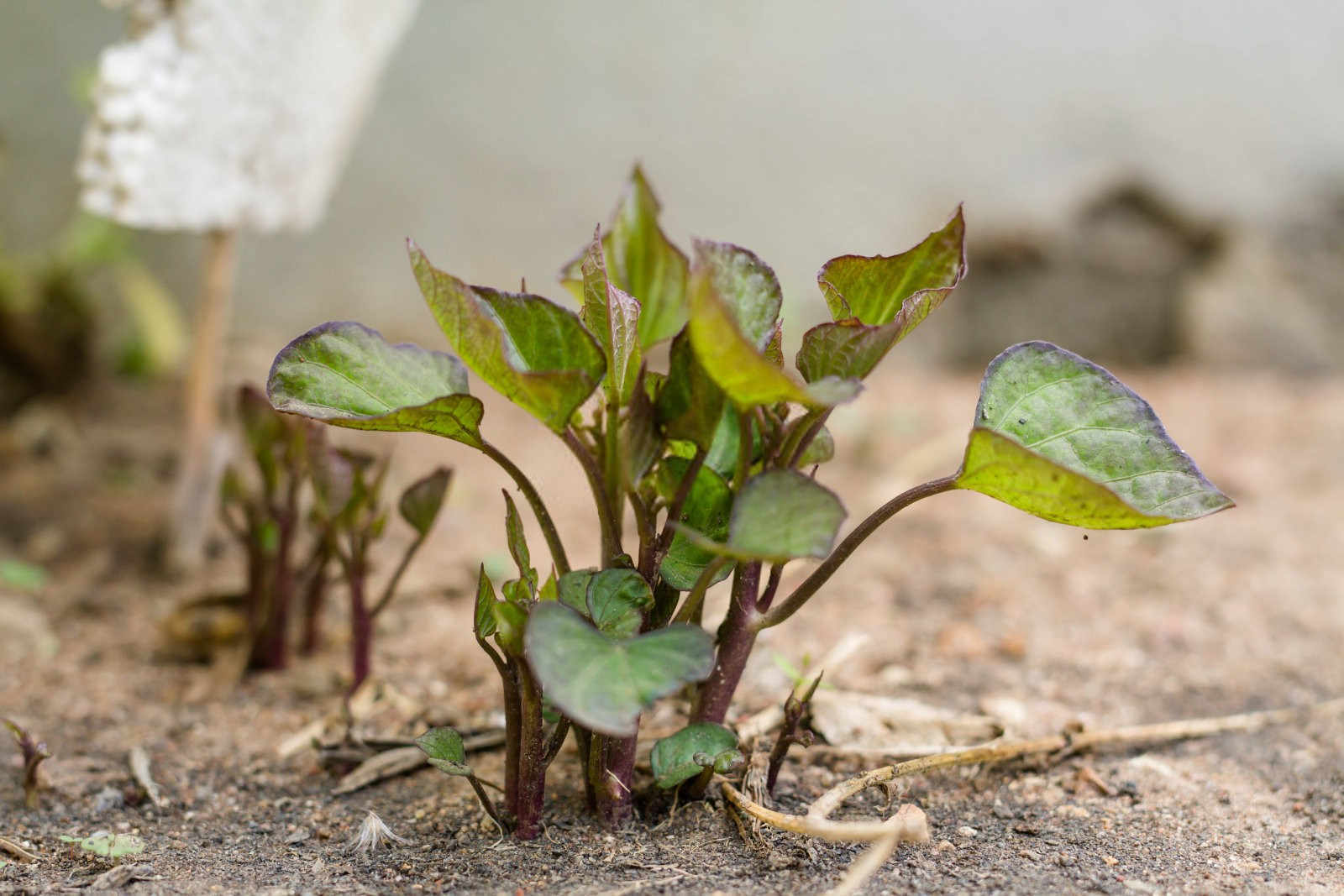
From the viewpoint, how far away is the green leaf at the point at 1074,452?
781 millimetres

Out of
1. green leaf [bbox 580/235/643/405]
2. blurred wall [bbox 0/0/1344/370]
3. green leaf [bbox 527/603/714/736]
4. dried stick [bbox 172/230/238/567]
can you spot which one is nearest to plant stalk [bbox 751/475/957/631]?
green leaf [bbox 527/603/714/736]

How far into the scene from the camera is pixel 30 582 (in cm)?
165

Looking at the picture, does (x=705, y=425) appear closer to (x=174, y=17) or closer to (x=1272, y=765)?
(x=1272, y=765)

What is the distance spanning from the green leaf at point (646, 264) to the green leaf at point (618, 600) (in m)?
0.22

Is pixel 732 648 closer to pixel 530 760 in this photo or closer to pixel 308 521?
pixel 530 760

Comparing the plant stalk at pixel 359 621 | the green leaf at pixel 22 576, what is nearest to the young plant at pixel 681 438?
the plant stalk at pixel 359 621

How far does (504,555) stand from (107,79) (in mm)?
919

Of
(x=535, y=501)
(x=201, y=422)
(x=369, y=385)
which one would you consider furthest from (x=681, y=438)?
(x=201, y=422)

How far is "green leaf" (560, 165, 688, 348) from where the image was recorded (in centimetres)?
96

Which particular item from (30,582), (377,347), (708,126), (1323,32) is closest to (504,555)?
(30,582)

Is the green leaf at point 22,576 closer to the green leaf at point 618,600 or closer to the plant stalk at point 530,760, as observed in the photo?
the plant stalk at point 530,760

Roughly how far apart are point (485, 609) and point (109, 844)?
420 millimetres

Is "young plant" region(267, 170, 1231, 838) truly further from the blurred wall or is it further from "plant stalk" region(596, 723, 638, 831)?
the blurred wall

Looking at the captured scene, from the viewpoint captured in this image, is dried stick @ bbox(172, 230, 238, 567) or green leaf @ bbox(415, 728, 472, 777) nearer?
green leaf @ bbox(415, 728, 472, 777)
